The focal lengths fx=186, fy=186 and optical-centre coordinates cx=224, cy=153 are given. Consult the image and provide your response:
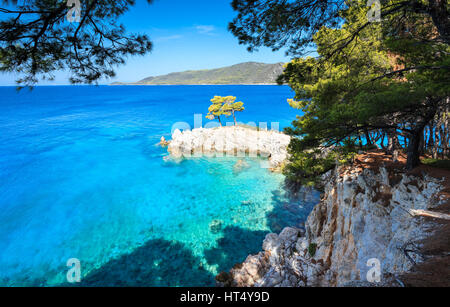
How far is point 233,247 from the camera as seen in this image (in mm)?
12992

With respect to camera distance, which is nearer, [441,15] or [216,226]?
[441,15]

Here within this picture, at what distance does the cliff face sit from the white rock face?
708 inches

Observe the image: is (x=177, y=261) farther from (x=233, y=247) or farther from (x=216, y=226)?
(x=216, y=226)

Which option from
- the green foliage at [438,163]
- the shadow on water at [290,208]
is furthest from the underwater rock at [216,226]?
the green foliage at [438,163]

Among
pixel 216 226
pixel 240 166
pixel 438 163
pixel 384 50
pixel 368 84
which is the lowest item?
pixel 216 226

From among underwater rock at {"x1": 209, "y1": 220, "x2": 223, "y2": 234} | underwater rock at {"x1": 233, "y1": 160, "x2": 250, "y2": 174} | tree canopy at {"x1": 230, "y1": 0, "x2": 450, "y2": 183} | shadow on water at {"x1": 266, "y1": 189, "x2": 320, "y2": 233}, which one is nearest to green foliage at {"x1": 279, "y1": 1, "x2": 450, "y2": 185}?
tree canopy at {"x1": 230, "y1": 0, "x2": 450, "y2": 183}

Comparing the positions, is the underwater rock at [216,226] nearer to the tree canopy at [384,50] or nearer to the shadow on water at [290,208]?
the shadow on water at [290,208]

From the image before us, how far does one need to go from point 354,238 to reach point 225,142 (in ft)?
80.3

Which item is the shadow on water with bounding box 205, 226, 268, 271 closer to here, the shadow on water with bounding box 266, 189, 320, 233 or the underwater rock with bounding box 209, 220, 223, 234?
the underwater rock with bounding box 209, 220, 223, 234

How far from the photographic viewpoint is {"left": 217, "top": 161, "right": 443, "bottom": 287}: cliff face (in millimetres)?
5219

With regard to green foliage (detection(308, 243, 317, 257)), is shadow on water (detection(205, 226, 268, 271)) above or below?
below

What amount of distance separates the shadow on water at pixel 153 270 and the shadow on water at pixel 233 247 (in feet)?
3.24

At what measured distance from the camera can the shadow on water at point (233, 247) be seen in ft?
39.2

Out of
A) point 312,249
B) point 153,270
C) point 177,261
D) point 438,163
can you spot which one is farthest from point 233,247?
point 438,163
